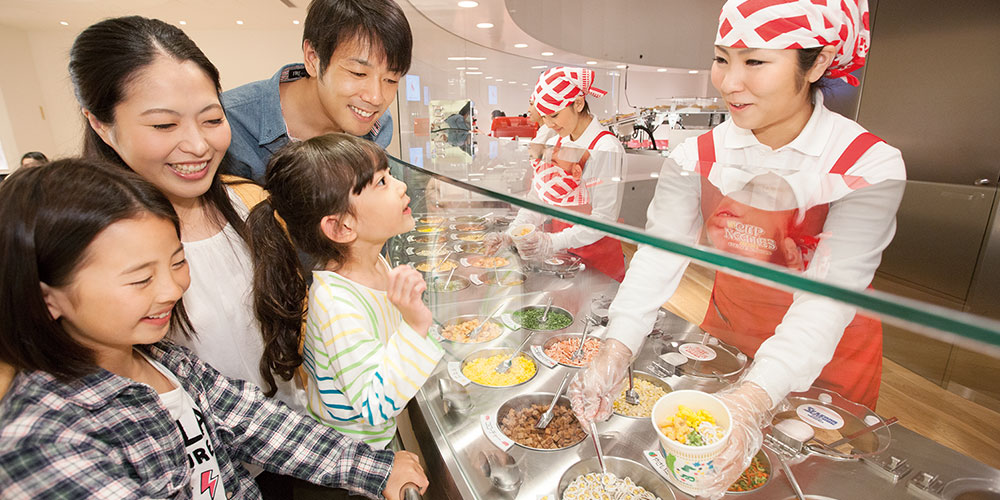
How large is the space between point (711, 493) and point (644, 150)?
200 inches

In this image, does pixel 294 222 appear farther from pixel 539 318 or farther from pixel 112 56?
pixel 539 318

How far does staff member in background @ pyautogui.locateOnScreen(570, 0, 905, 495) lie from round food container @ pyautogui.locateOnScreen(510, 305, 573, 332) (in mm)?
550

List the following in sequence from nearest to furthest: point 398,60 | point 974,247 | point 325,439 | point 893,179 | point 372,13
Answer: point 893,179 → point 325,439 → point 372,13 → point 398,60 → point 974,247

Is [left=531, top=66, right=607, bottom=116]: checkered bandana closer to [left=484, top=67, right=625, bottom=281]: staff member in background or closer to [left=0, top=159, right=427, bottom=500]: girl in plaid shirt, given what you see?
[left=484, top=67, right=625, bottom=281]: staff member in background

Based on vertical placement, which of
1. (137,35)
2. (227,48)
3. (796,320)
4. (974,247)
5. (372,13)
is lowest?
(974,247)

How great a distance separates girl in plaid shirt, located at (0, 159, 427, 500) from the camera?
2.47 feet

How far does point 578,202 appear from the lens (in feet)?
4.01

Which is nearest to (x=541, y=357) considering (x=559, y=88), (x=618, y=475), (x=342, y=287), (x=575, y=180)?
(x=618, y=475)

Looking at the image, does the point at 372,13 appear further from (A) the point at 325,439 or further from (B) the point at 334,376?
(A) the point at 325,439

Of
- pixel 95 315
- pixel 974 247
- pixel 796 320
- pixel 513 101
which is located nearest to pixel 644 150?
pixel 974 247

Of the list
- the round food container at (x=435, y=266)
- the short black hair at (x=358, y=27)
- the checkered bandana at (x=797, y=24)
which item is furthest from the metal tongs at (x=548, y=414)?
the short black hair at (x=358, y=27)

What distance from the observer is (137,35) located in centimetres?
110

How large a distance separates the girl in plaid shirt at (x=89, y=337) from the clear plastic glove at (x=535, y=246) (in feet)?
5.00

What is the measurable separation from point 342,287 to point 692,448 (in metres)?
0.99
